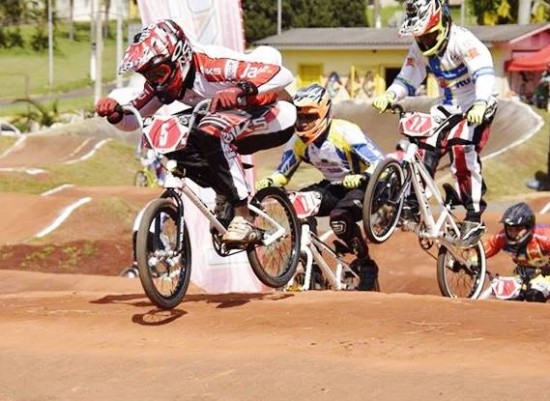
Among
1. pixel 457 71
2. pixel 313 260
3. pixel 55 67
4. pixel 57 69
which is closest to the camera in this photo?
pixel 457 71

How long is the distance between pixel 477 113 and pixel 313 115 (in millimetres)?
2004

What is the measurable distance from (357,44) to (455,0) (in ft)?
206

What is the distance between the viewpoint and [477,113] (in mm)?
9945

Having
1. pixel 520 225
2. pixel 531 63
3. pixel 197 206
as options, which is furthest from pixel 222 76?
pixel 531 63

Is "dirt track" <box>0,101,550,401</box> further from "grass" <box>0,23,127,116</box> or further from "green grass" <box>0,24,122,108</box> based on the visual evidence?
"green grass" <box>0,24,122,108</box>

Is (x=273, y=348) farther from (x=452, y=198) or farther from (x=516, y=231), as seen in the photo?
(x=516, y=231)

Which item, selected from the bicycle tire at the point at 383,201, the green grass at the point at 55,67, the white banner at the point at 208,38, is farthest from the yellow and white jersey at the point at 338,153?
the green grass at the point at 55,67

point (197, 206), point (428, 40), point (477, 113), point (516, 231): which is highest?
point (428, 40)

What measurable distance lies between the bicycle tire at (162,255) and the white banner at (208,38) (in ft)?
15.7

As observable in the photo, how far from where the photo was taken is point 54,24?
311 ft

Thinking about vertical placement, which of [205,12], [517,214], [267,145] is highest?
[205,12]

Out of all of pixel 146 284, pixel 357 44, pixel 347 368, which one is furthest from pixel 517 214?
pixel 357 44

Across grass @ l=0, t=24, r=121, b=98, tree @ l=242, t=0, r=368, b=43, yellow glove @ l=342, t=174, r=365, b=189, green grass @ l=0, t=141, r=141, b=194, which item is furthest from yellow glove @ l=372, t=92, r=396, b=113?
tree @ l=242, t=0, r=368, b=43

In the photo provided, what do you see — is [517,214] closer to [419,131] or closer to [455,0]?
[419,131]
